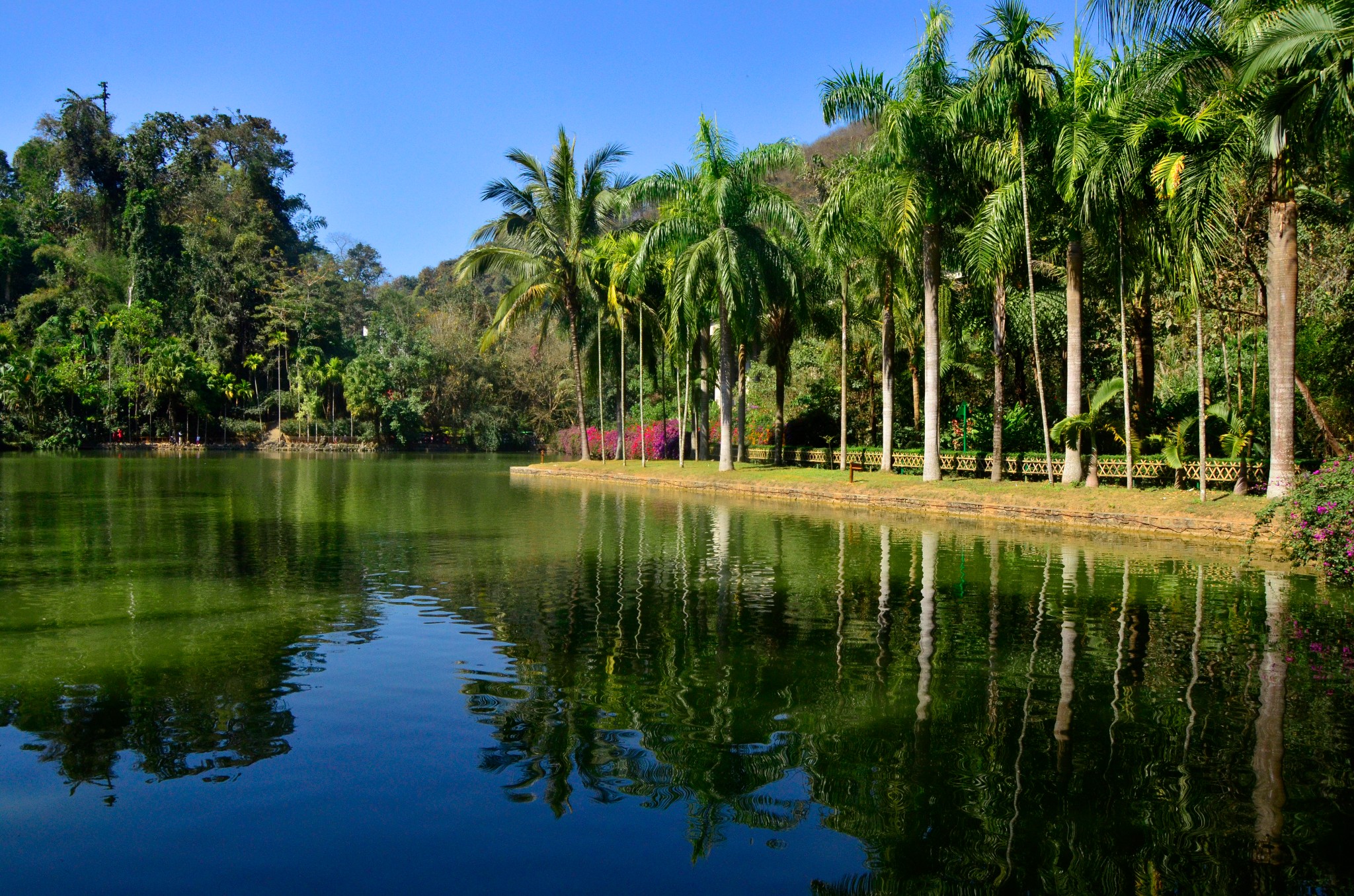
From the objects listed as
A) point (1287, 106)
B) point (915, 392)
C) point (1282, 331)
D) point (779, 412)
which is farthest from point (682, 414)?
point (1287, 106)

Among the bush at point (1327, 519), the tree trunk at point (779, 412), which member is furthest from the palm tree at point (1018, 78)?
→ the tree trunk at point (779, 412)

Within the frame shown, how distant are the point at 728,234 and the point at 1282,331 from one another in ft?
57.7

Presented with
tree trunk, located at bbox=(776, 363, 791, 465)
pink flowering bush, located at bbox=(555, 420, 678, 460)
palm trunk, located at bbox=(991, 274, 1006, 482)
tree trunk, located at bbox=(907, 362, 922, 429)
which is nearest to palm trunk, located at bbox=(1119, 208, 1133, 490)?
palm trunk, located at bbox=(991, 274, 1006, 482)

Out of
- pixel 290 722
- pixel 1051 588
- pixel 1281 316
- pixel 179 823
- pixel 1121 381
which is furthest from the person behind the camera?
pixel 1121 381

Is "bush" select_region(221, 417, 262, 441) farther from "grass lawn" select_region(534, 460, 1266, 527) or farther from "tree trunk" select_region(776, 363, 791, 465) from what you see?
"tree trunk" select_region(776, 363, 791, 465)

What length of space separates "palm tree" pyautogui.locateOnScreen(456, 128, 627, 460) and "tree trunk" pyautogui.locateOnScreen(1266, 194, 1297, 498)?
2537 cm

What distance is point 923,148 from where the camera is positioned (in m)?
25.5

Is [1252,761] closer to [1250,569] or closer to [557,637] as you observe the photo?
[557,637]

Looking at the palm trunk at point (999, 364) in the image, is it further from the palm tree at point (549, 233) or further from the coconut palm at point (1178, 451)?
the palm tree at point (549, 233)

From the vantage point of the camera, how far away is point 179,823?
565cm

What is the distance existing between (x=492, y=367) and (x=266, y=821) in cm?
7028

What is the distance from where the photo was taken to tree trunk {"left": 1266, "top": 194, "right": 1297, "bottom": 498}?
18156 millimetres

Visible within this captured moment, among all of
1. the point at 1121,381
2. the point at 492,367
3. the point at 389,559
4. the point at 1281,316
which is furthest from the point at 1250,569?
the point at 492,367

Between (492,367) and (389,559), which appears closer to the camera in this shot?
(389,559)
